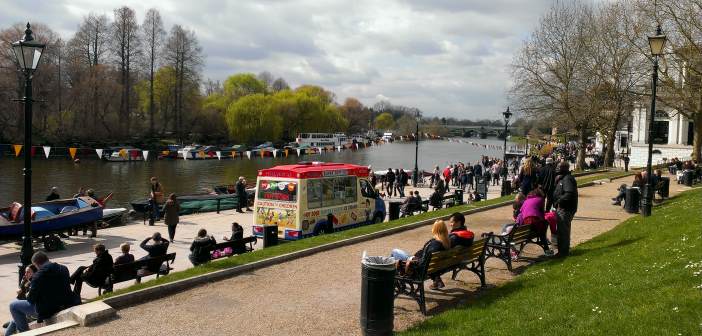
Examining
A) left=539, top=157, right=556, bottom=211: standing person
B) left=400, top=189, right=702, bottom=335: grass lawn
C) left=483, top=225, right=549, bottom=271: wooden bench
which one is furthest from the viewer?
left=539, top=157, right=556, bottom=211: standing person

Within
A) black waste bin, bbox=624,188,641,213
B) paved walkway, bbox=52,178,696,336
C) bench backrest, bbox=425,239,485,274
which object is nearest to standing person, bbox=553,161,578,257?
paved walkway, bbox=52,178,696,336

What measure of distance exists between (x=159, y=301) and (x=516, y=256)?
7087 mm

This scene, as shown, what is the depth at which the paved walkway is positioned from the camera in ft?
26.8

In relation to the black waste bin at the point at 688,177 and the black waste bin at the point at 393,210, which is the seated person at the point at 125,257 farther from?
the black waste bin at the point at 688,177

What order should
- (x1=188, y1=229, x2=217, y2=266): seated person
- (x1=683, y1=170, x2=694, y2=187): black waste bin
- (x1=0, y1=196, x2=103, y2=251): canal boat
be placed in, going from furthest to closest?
(x1=683, y1=170, x2=694, y2=187): black waste bin, (x1=0, y1=196, x2=103, y2=251): canal boat, (x1=188, y1=229, x2=217, y2=266): seated person

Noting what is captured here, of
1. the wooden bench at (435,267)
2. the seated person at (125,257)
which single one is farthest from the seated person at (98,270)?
the wooden bench at (435,267)

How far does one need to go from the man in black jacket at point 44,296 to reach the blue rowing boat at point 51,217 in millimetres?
7883

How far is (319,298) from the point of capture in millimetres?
9633

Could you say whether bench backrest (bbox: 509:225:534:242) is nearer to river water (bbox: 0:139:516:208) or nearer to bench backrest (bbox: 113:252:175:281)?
bench backrest (bbox: 113:252:175:281)

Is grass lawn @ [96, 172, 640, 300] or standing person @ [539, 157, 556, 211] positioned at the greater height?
standing person @ [539, 157, 556, 211]

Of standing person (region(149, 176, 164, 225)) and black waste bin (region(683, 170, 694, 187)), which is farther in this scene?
black waste bin (region(683, 170, 694, 187))

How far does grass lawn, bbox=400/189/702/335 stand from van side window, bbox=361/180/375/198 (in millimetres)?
A: 8922

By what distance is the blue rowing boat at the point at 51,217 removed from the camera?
15.8 m

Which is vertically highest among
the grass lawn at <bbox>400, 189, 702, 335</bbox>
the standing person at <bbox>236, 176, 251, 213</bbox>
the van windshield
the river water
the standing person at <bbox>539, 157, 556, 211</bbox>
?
the standing person at <bbox>539, 157, 556, 211</bbox>
